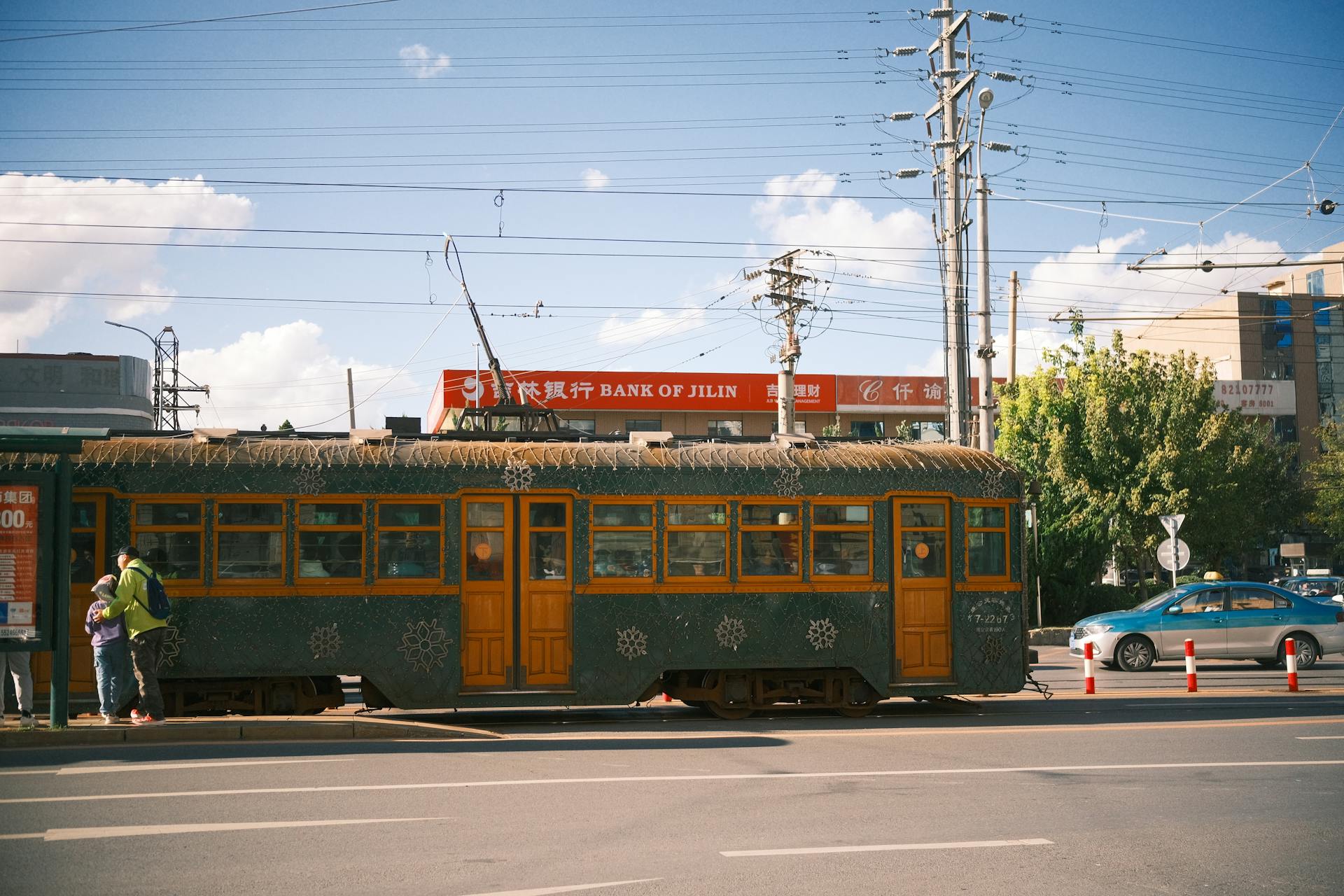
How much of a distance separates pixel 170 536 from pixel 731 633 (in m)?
6.33

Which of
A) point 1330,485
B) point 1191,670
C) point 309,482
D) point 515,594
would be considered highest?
point 1330,485

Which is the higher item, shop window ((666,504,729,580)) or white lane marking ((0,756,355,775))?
shop window ((666,504,729,580))

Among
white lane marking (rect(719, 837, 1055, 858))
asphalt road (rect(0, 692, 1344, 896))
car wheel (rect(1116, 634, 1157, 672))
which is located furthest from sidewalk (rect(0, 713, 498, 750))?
car wheel (rect(1116, 634, 1157, 672))

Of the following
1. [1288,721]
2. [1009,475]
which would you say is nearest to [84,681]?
[1009,475]

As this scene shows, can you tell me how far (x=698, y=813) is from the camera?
8602 mm

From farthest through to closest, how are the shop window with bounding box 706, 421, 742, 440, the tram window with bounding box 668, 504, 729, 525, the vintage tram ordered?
the shop window with bounding box 706, 421, 742, 440, the tram window with bounding box 668, 504, 729, 525, the vintage tram

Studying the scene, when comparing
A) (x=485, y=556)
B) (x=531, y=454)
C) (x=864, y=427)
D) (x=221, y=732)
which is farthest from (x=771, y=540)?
(x=864, y=427)

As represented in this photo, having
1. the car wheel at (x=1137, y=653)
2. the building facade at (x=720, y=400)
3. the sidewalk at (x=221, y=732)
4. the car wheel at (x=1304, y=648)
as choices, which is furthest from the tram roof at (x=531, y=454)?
the building facade at (x=720, y=400)

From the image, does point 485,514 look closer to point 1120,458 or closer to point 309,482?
point 309,482

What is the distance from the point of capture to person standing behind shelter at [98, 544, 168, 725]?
12125 mm

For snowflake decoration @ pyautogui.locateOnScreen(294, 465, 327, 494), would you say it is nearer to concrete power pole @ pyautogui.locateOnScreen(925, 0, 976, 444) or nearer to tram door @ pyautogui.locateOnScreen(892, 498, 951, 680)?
tram door @ pyautogui.locateOnScreen(892, 498, 951, 680)

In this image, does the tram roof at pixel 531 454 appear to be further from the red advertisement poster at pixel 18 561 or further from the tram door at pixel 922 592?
the red advertisement poster at pixel 18 561

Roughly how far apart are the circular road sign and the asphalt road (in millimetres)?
14161

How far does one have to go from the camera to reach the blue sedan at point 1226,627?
70.9 feet
